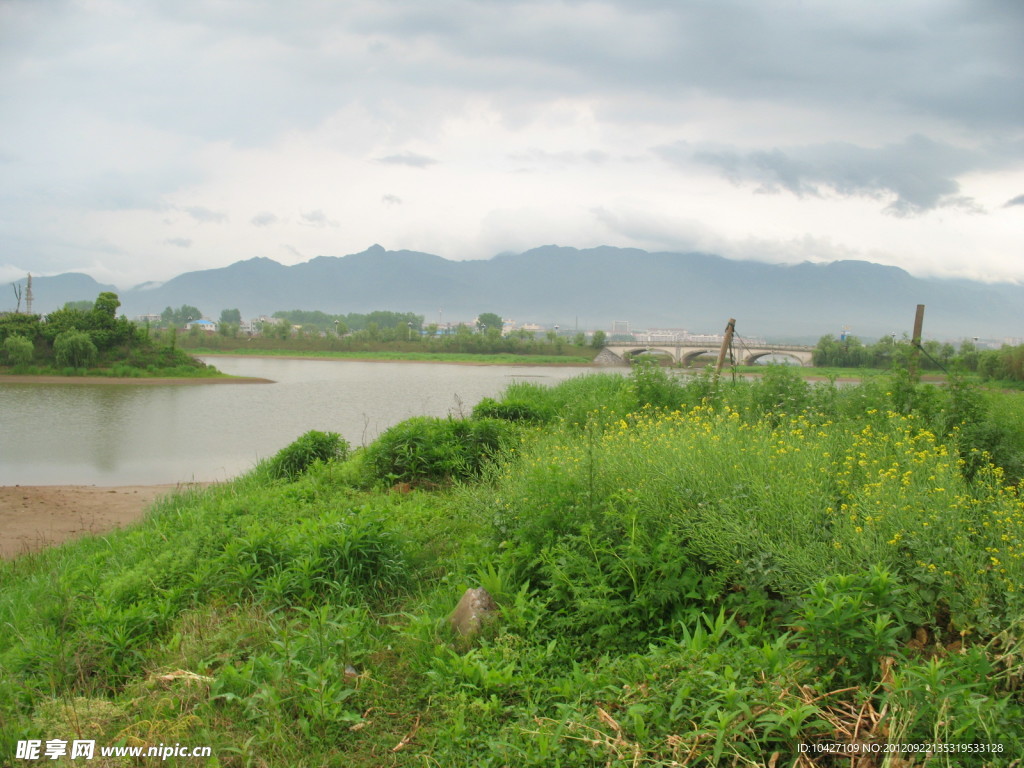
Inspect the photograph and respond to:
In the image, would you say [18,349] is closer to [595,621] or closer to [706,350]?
[706,350]

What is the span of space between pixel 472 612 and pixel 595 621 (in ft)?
2.39

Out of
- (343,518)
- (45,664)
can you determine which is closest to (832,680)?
(343,518)

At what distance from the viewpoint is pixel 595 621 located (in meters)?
3.65

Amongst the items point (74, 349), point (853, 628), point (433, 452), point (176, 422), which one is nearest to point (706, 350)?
point (176, 422)

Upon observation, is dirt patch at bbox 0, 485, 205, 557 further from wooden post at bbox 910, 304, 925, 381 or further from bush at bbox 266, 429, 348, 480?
wooden post at bbox 910, 304, 925, 381

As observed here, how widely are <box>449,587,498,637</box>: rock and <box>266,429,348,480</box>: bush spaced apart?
202 inches

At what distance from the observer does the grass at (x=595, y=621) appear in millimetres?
2605

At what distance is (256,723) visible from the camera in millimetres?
3182

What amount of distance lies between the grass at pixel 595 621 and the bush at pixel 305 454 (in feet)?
9.66

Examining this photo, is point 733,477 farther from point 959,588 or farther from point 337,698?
point 337,698

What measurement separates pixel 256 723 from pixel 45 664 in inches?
67.2

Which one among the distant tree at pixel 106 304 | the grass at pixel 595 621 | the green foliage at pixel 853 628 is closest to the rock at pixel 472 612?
the grass at pixel 595 621

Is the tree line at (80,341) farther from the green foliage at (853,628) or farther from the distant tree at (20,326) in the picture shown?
the green foliage at (853,628)

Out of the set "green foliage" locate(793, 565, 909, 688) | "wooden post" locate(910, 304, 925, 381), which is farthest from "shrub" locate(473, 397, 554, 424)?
"green foliage" locate(793, 565, 909, 688)
